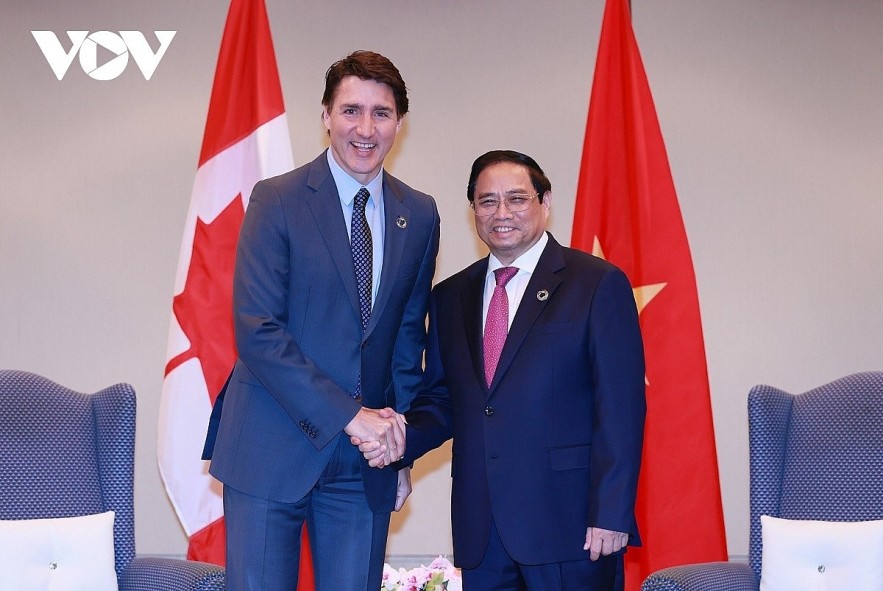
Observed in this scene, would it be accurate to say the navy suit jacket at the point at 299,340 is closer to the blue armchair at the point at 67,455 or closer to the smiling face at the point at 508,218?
the smiling face at the point at 508,218

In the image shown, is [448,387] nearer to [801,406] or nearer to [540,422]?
[540,422]

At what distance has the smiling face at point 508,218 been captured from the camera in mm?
2635

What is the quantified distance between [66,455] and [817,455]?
2.37m

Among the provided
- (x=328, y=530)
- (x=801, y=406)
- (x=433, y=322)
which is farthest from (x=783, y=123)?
(x=328, y=530)

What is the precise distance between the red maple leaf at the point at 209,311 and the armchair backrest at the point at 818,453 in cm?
208

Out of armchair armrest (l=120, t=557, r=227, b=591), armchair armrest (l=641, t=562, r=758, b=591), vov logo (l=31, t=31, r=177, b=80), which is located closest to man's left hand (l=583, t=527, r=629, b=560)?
armchair armrest (l=641, t=562, r=758, b=591)

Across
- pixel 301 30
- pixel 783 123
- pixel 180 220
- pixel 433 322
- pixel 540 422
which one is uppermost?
pixel 301 30

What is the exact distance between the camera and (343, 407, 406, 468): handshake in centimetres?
225

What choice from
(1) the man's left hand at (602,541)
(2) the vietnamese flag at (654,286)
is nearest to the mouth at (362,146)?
(1) the man's left hand at (602,541)

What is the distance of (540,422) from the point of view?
2459 millimetres

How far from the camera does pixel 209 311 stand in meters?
3.92

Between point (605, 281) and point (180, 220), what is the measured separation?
9.06ft

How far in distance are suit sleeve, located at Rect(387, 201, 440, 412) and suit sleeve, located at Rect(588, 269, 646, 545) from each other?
18.0 inches

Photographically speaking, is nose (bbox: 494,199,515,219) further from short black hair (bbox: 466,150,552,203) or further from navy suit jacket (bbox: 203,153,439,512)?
navy suit jacket (bbox: 203,153,439,512)
